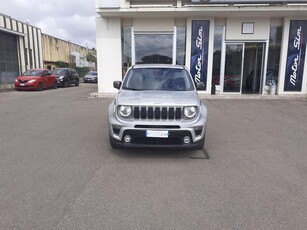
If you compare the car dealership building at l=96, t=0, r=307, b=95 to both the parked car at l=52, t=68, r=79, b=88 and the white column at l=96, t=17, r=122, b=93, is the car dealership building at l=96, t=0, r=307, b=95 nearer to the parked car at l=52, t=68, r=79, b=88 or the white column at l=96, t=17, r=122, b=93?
the white column at l=96, t=17, r=122, b=93

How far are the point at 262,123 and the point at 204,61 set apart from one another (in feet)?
22.5

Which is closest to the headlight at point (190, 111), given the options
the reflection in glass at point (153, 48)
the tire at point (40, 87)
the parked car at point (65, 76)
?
the reflection in glass at point (153, 48)

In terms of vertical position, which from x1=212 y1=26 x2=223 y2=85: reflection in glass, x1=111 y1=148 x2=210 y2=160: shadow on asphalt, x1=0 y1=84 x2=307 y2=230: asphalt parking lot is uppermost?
x1=212 y1=26 x2=223 y2=85: reflection in glass

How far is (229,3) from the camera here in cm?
1245

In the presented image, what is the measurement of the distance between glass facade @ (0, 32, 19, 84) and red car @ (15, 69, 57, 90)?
12.9 ft

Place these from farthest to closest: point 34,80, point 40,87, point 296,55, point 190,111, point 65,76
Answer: point 65,76, point 40,87, point 34,80, point 296,55, point 190,111

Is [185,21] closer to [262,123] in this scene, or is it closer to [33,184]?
[262,123]

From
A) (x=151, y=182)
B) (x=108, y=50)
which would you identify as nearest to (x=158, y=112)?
(x=151, y=182)

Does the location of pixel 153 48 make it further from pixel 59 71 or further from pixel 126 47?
pixel 59 71

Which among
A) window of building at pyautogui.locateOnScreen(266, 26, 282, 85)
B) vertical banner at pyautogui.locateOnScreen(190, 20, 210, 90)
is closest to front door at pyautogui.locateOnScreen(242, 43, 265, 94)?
window of building at pyautogui.locateOnScreen(266, 26, 282, 85)

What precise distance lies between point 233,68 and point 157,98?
10.6 meters

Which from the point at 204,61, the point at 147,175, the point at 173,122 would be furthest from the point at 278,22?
the point at 147,175

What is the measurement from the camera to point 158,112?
4.61 meters

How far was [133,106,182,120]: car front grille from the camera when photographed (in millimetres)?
4602
